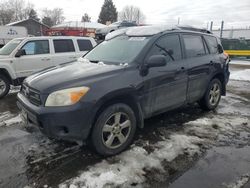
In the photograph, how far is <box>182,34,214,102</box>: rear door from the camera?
490 cm

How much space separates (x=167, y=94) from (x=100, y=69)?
1.31 m

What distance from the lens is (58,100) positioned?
3262 mm

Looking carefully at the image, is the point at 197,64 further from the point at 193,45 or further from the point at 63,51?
the point at 63,51

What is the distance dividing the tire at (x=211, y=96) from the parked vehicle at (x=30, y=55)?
3.51 m

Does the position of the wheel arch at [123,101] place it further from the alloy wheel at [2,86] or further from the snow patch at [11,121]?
the alloy wheel at [2,86]

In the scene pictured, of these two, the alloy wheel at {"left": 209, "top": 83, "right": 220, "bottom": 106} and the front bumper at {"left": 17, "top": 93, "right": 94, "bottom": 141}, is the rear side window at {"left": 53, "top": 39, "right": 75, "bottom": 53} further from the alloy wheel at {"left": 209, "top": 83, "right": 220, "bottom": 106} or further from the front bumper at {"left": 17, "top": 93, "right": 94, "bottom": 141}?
the front bumper at {"left": 17, "top": 93, "right": 94, "bottom": 141}

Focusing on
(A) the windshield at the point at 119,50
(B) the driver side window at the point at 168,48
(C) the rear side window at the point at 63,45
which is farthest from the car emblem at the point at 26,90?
(C) the rear side window at the point at 63,45

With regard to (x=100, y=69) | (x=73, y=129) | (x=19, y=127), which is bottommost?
(x=19, y=127)

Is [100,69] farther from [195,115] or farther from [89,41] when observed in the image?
[89,41]

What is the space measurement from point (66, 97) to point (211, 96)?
148 inches

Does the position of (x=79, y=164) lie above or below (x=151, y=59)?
below

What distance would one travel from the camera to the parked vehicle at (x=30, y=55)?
291 inches

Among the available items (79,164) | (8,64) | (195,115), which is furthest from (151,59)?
(8,64)

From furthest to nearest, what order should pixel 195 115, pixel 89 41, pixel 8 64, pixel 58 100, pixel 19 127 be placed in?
pixel 89 41 < pixel 8 64 < pixel 195 115 < pixel 19 127 < pixel 58 100
